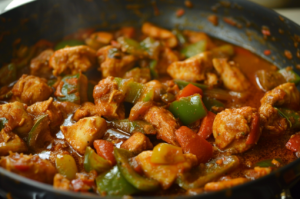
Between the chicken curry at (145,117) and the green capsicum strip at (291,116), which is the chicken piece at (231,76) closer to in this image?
the chicken curry at (145,117)

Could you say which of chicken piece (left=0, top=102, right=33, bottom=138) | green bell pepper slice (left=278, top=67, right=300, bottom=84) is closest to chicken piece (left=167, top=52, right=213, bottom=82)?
green bell pepper slice (left=278, top=67, right=300, bottom=84)

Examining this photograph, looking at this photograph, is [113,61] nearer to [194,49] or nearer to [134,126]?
[134,126]

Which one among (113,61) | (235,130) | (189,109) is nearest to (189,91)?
(189,109)

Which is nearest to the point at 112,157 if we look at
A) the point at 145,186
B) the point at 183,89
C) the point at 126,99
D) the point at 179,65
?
the point at 145,186

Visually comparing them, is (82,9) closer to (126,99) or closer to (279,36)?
(126,99)

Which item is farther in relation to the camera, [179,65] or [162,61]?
[162,61]

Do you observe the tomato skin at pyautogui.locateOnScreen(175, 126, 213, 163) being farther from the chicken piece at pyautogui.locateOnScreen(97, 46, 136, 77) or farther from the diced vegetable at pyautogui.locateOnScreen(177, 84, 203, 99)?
the chicken piece at pyautogui.locateOnScreen(97, 46, 136, 77)
